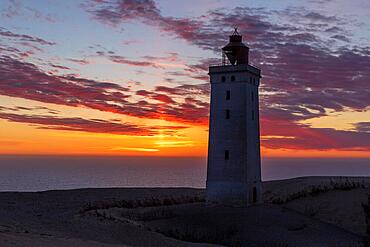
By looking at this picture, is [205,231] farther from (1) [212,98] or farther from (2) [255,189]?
(1) [212,98]

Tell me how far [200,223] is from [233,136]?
6569mm

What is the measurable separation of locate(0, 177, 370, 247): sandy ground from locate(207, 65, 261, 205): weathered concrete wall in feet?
4.39

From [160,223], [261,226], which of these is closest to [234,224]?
[261,226]

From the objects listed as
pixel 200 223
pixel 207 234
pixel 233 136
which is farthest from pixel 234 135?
pixel 207 234

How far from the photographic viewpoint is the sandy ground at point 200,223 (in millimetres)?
22078

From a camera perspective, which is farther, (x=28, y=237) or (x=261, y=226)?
(x=261, y=226)

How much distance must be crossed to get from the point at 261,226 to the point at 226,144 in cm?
679

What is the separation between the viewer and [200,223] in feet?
87.6

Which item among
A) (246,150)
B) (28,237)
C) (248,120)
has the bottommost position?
(28,237)

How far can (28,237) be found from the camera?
1759 cm

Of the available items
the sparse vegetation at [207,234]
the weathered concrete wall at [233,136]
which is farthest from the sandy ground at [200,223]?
the weathered concrete wall at [233,136]

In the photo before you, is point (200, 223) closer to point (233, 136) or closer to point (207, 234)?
point (207, 234)

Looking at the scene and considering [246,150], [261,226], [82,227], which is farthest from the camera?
[246,150]

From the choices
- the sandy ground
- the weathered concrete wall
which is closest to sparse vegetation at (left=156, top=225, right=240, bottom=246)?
the sandy ground
